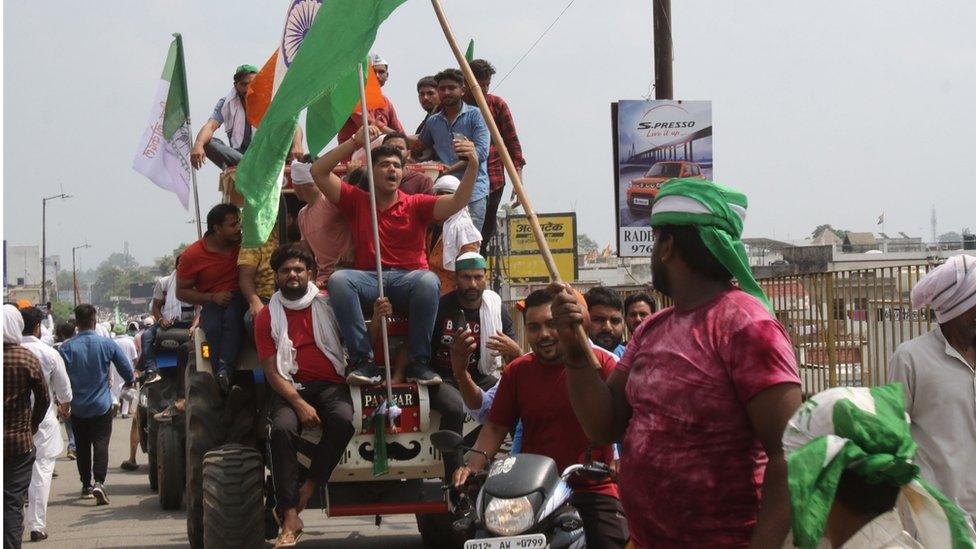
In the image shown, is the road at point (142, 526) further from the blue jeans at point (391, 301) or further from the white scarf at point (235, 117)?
the white scarf at point (235, 117)

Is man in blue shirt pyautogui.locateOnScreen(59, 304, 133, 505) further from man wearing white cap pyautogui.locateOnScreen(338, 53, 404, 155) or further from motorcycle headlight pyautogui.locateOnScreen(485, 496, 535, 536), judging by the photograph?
motorcycle headlight pyautogui.locateOnScreen(485, 496, 535, 536)

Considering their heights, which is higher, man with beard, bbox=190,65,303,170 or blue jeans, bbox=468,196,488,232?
man with beard, bbox=190,65,303,170

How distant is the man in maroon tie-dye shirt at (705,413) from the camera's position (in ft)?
12.5

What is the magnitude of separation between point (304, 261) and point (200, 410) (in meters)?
1.51

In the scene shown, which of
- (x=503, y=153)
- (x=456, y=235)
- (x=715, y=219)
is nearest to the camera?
(x=715, y=219)

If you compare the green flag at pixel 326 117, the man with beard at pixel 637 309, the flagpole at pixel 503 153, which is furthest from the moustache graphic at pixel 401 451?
the flagpole at pixel 503 153

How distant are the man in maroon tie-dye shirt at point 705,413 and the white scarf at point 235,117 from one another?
795 cm

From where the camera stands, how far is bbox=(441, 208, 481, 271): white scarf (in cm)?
998

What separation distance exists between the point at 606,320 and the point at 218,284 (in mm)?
3374

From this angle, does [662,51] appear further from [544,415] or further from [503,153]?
[503,153]

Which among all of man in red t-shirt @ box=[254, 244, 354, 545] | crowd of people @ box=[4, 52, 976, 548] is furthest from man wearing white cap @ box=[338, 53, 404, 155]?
man in red t-shirt @ box=[254, 244, 354, 545]

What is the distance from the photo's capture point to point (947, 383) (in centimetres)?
557

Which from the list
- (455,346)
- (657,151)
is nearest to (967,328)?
(455,346)

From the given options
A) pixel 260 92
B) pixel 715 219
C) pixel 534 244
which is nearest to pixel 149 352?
pixel 260 92
